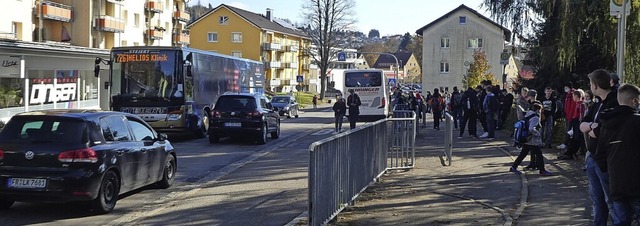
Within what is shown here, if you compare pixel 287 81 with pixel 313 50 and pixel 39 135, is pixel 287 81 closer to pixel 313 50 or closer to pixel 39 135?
pixel 313 50

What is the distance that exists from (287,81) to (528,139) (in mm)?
90805

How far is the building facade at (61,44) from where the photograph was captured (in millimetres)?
31797

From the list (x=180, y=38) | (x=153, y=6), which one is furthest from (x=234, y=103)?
(x=180, y=38)

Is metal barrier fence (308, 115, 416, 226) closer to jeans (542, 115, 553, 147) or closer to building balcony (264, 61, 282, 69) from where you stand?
jeans (542, 115, 553, 147)

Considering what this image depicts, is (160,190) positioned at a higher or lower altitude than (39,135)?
lower

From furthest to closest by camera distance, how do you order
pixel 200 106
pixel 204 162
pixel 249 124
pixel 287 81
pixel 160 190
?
1. pixel 287 81
2. pixel 200 106
3. pixel 249 124
4. pixel 204 162
5. pixel 160 190

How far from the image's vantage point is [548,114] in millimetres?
17766

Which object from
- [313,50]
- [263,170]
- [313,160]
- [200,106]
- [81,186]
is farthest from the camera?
[313,50]

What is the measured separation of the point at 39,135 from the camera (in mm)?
9453

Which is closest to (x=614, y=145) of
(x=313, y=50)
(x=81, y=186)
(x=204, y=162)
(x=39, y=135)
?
(x=81, y=186)

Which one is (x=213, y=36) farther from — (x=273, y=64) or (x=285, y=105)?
(x=285, y=105)

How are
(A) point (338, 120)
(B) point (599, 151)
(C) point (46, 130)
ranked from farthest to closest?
(A) point (338, 120), (C) point (46, 130), (B) point (599, 151)

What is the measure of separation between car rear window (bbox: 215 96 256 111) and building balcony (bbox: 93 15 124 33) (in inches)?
1104

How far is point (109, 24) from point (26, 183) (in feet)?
134
